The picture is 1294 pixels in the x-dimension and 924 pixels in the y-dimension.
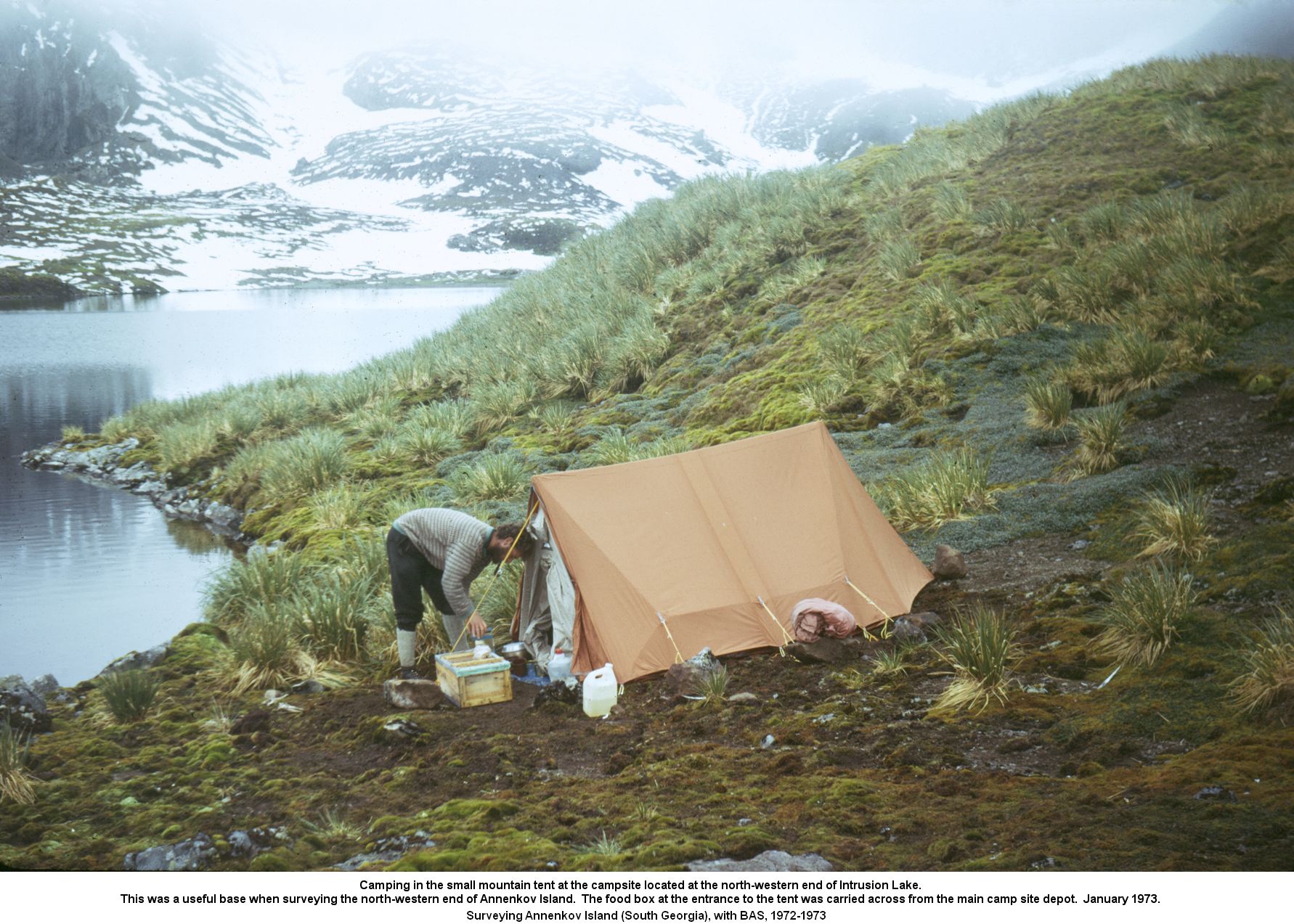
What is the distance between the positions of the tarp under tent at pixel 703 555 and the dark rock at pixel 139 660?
3.01 meters

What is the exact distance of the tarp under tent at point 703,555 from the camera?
623 centimetres

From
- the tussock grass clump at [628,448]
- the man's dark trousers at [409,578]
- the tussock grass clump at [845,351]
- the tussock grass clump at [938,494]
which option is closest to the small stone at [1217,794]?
the tussock grass clump at [938,494]

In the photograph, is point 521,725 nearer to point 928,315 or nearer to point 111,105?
point 928,315

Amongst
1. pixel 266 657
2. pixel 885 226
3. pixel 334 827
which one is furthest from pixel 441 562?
pixel 885 226

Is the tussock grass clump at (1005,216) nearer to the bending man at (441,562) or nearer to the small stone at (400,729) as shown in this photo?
the bending man at (441,562)

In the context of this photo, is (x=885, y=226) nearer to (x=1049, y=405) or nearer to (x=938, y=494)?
(x=1049, y=405)

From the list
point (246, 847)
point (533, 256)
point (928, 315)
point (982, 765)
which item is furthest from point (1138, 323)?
point (533, 256)

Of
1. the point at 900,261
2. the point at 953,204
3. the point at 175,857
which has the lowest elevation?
the point at 175,857

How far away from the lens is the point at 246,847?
4.21 m

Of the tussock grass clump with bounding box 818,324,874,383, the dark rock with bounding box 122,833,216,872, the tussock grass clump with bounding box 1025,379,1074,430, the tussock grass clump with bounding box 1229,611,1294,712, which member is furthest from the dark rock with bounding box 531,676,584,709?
the tussock grass clump with bounding box 818,324,874,383

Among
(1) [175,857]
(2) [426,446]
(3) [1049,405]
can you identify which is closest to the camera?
(1) [175,857]

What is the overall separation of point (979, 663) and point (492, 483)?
750cm

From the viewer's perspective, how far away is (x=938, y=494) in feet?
27.2

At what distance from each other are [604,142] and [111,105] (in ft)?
46.1
